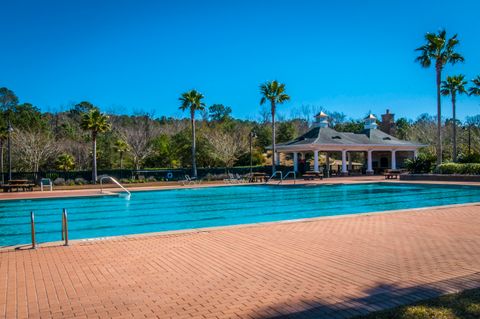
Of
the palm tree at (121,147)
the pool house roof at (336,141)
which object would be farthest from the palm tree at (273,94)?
the palm tree at (121,147)

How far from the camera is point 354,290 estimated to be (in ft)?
16.2

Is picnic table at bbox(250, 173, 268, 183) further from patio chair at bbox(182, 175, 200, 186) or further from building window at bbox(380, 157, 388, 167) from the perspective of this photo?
building window at bbox(380, 157, 388, 167)

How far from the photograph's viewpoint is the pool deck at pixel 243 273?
4469mm

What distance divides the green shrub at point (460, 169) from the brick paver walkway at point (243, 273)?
2204 centimetres

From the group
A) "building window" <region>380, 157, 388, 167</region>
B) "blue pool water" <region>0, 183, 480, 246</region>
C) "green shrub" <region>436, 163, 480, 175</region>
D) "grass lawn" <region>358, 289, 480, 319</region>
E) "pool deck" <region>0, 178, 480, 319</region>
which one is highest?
"building window" <region>380, 157, 388, 167</region>

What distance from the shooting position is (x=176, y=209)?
17.5 m

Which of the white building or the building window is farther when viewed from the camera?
the building window

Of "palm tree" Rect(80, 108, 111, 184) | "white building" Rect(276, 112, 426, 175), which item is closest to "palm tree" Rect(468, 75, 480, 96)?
"white building" Rect(276, 112, 426, 175)

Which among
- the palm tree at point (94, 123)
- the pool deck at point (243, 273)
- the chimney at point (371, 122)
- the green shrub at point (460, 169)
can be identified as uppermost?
the chimney at point (371, 122)

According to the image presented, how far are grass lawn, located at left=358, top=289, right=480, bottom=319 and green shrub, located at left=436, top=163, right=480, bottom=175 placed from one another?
2740cm

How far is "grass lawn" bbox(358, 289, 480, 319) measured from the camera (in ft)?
12.7

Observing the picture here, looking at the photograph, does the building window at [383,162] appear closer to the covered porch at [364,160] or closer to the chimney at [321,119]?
the covered porch at [364,160]

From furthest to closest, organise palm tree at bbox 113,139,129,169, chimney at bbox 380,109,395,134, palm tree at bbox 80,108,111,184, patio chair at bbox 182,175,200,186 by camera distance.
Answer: chimney at bbox 380,109,395,134, palm tree at bbox 113,139,129,169, palm tree at bbox 80,108,111,184, patio chair at bbox 182,175,200,186

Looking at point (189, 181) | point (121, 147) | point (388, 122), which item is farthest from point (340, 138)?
point (121, 147)
